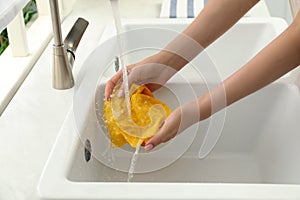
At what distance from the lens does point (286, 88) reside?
1.08m

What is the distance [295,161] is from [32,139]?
1.65ft

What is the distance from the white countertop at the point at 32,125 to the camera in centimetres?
84

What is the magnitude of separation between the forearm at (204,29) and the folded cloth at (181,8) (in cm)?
45

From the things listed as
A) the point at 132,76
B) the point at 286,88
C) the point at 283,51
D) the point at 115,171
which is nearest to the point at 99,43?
the point at 132,76

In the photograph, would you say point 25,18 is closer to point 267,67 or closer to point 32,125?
point 32,125

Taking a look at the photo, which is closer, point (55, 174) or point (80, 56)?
point (55, 174)

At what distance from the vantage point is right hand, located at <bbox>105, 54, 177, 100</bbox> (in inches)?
41.4

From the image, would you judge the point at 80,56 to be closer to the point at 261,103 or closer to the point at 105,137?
the point at 105,137

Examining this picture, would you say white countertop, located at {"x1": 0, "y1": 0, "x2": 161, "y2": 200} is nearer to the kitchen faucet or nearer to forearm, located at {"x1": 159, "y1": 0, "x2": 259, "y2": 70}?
A: the kitchen faucet

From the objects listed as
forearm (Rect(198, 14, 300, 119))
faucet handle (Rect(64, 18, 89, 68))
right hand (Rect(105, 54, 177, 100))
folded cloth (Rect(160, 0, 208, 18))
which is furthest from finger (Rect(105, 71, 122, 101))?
folded cloth (Rect(160, 0, 208, 18))

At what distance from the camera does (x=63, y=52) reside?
3.43 feet

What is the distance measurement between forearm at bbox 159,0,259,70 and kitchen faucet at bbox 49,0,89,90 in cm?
19

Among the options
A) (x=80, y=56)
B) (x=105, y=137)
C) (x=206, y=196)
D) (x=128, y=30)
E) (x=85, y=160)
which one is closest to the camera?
(x=206, y=196)

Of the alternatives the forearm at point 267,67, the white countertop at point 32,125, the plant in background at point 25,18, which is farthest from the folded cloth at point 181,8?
the forearm at point 267,67
